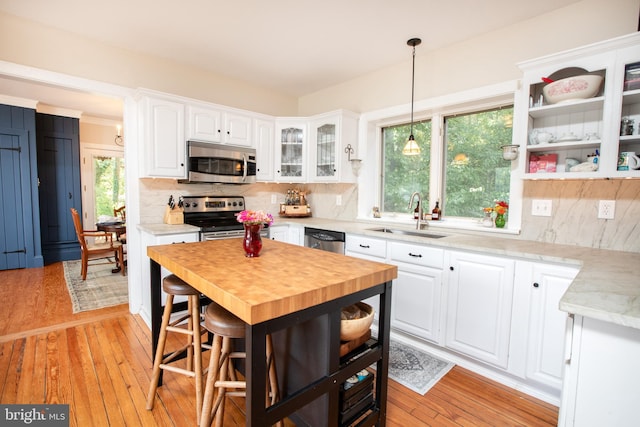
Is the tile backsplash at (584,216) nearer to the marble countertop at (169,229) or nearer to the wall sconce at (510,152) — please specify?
the wall sconce at (510,152)

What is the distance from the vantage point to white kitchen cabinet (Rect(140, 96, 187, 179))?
113 inches

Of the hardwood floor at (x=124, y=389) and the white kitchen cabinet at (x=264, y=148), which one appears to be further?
the white kitchen cabinet at (x=264, y=148)

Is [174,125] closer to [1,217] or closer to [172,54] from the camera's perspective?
[172,54]

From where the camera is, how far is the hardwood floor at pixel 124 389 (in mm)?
1704

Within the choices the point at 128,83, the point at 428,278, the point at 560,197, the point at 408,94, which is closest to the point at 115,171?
the point at 128,83

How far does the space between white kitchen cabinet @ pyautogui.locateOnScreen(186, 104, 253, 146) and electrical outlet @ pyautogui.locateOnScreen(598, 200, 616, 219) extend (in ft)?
10.5

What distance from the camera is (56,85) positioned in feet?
8.79

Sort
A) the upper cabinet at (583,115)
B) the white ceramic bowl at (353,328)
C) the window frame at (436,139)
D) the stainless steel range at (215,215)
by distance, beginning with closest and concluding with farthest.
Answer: the white ceramic bowl at (353,328) → the upper cabinet at (583,115) → the window frame at (436,139) → the stainless steel range at (215,215)

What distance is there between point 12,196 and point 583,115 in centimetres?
688

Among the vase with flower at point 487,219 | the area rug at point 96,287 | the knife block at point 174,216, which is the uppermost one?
the vase with flower at point 487,219

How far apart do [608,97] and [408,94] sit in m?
1.63

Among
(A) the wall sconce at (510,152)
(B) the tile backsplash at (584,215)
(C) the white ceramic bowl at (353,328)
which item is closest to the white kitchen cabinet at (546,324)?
(B) the tile backsplash at (584,215)

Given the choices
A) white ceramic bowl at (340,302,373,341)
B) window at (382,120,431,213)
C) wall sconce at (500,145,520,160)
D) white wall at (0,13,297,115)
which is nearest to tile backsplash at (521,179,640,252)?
wall sconce at (500,145,520,160)

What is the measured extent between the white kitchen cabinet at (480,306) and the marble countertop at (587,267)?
107 millimetres
